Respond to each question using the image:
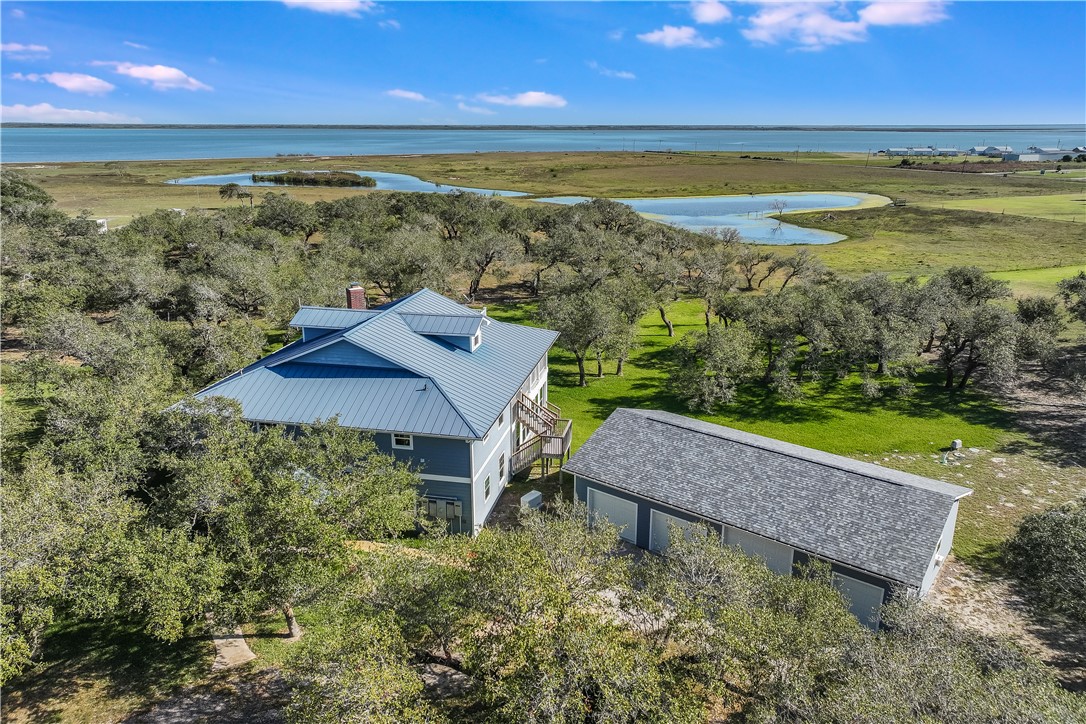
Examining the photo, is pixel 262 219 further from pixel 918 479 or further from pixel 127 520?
A: pixel 918 479

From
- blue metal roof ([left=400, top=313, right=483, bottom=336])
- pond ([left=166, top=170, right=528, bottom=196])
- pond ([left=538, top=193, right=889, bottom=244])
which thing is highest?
pond ([left=166, top=170, right=528, bottom=196])

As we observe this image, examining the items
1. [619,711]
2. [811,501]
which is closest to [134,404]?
[619,711]

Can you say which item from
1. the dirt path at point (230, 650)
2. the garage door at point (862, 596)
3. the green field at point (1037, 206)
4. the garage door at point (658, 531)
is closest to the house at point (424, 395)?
the garage door at point (658, 531)

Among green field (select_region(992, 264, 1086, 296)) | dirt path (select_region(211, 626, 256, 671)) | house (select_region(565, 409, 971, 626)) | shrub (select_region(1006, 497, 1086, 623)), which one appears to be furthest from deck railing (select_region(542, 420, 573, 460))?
green field (select_region(992, 264, 1086, 296))

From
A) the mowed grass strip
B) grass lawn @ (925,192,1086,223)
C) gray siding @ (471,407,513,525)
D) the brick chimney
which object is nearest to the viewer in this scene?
gray siding @ (471,407,513,525)

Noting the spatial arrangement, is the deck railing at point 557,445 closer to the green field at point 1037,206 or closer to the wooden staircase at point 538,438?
the wooden staircase at point 538,438

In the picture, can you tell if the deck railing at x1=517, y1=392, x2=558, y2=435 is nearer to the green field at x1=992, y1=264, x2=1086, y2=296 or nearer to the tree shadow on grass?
the tree shadow on grass

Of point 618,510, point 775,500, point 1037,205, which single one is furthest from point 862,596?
point 1037,205

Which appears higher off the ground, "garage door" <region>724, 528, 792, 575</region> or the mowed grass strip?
the mowed grass strip
